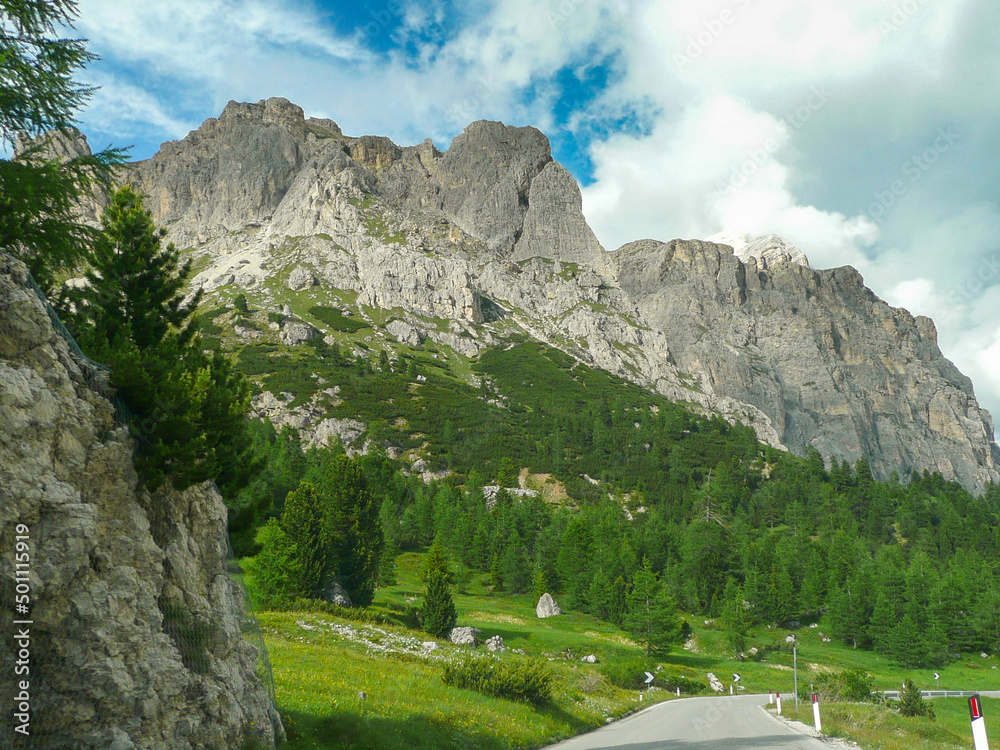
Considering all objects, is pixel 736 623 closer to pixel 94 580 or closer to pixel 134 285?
pixel 134 285

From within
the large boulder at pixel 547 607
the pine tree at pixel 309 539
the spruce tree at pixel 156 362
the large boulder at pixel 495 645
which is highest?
the spruce tree at pixel 156 362

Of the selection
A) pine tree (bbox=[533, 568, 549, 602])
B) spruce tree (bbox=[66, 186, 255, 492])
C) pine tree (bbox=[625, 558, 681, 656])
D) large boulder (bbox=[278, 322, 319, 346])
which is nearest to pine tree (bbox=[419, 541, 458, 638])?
pine tree (bbox=[625, 558, 681, 656])

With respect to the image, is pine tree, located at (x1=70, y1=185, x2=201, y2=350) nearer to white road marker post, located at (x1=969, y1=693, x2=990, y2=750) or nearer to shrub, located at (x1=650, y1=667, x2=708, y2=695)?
white road marker post, located at (x1=969, y1=693, x2=990, y2=750)

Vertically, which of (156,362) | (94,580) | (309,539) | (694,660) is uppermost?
(156,362)

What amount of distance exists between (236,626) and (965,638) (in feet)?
317

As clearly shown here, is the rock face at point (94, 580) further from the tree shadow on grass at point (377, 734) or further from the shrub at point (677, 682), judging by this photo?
the shrub at point (677, 682)

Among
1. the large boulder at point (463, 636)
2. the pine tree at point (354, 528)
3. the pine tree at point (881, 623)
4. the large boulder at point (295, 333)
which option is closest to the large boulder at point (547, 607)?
the pine tree at point (354, 528)

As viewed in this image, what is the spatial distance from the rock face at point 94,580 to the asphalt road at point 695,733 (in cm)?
1192

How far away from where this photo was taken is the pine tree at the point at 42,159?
12070 millimetres

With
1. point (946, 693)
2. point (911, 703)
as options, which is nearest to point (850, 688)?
point (911, 703)

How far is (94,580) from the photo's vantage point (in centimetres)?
989

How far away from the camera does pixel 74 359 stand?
36.6 ft

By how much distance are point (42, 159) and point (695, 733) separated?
2522 cm

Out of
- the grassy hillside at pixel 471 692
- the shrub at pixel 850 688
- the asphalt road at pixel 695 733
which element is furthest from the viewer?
the shrub at pixel 850 688
